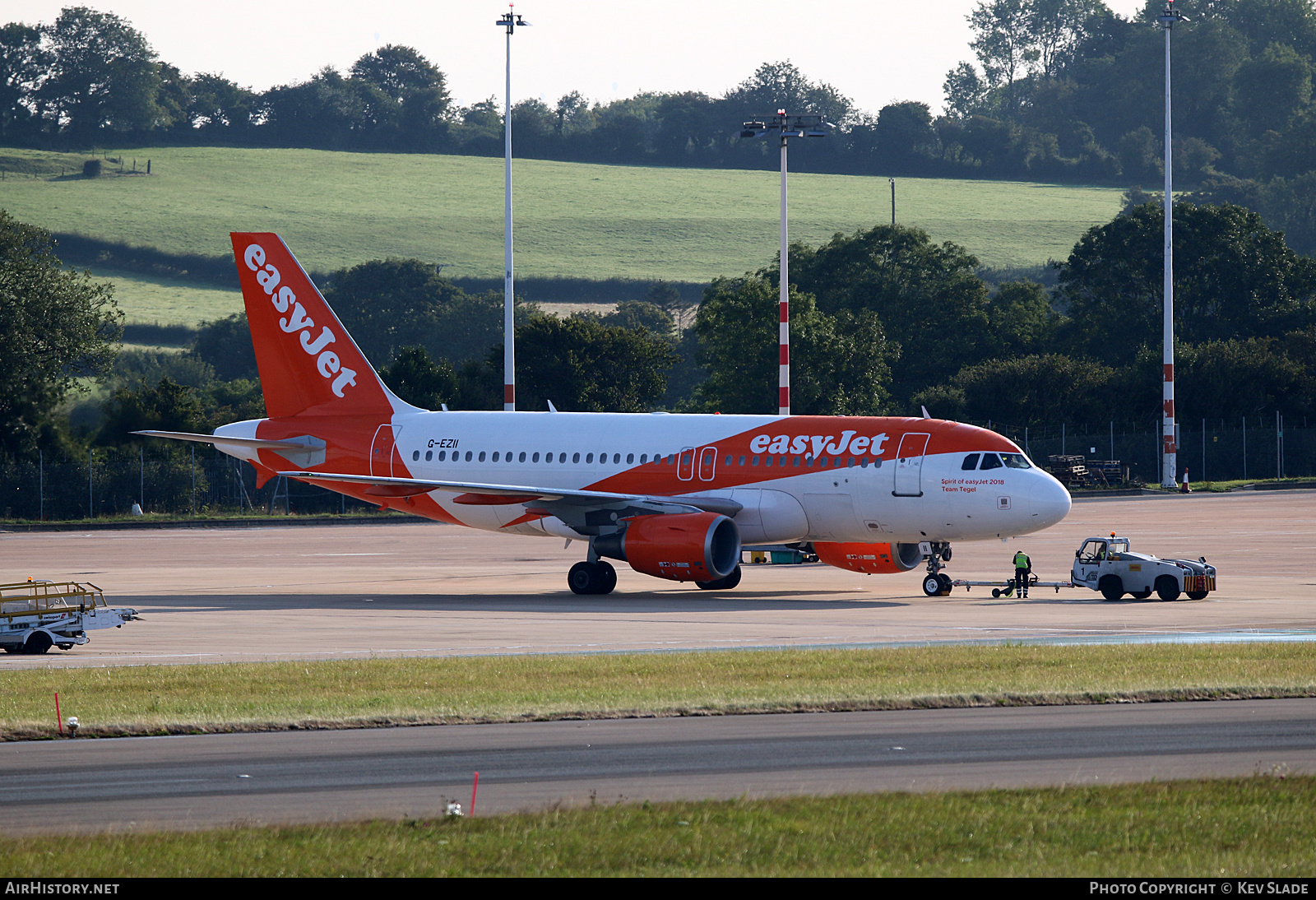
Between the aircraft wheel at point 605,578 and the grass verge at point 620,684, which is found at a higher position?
the grass verge at point 620,684

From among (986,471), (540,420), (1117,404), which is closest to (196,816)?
(986,471)

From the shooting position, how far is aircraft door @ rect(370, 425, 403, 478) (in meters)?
42.4

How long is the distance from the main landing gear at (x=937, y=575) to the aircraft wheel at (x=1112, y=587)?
374 centimetres

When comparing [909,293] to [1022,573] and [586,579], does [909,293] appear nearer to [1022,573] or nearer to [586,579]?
[1022,573]

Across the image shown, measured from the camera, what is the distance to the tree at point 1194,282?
349 ft

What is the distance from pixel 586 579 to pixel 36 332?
174 feet

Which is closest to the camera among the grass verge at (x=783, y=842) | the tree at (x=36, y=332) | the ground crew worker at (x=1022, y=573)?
the grass verge at (x=783, y=842)

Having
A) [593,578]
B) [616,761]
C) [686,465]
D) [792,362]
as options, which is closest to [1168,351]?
[792,362]

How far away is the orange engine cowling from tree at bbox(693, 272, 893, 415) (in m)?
49.9

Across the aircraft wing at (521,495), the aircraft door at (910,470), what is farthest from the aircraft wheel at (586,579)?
the aircraft door at (910,470)

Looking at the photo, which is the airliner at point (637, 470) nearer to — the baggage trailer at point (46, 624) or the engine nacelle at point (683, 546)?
the engine nacelle at point (683, 546)

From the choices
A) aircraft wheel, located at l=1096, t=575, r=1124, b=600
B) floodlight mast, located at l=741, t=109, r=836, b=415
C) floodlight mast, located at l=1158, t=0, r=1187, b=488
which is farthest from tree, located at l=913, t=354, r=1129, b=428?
aircraft wheel, located at l=1096, t=575, r=1124, b=600

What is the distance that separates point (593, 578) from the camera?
1495 inches

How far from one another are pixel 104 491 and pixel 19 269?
1671cm
